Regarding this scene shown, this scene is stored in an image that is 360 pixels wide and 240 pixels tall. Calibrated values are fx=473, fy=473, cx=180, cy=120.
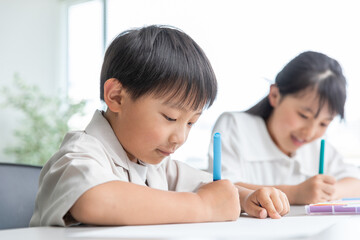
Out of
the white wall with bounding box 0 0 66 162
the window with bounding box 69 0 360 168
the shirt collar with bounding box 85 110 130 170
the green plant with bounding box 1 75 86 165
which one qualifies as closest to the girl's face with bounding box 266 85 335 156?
the shirt collar with bounding box 85 110 130 170

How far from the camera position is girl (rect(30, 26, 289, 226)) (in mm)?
681

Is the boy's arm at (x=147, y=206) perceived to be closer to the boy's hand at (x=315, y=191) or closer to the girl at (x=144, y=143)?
the girl at (x=144, y=143)

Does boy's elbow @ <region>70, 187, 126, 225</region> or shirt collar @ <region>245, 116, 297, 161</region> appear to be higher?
boy's elbow @ <region>70, 187, 126, 225</region>

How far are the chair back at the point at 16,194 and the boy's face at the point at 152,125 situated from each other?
28cm

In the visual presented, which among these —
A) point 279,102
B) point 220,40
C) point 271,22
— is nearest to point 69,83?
point 220,40

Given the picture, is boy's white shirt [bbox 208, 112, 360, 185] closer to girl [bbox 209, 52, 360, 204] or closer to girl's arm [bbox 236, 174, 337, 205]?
girl [bbox 209, 52, 360, 204]

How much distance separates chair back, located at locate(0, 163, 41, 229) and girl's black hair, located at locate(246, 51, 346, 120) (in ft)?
3.13

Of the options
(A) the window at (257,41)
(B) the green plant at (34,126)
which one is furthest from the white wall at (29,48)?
(A) the window at (257,41)

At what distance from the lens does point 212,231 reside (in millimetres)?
609

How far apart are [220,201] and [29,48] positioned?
3704 mm

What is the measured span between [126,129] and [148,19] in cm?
319

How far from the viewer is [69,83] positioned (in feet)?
14.3

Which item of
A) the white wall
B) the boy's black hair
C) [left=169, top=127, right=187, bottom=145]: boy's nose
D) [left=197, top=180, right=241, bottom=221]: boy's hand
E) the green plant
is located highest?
the boy's black hair

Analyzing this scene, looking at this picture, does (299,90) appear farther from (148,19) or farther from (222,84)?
(148,19)
